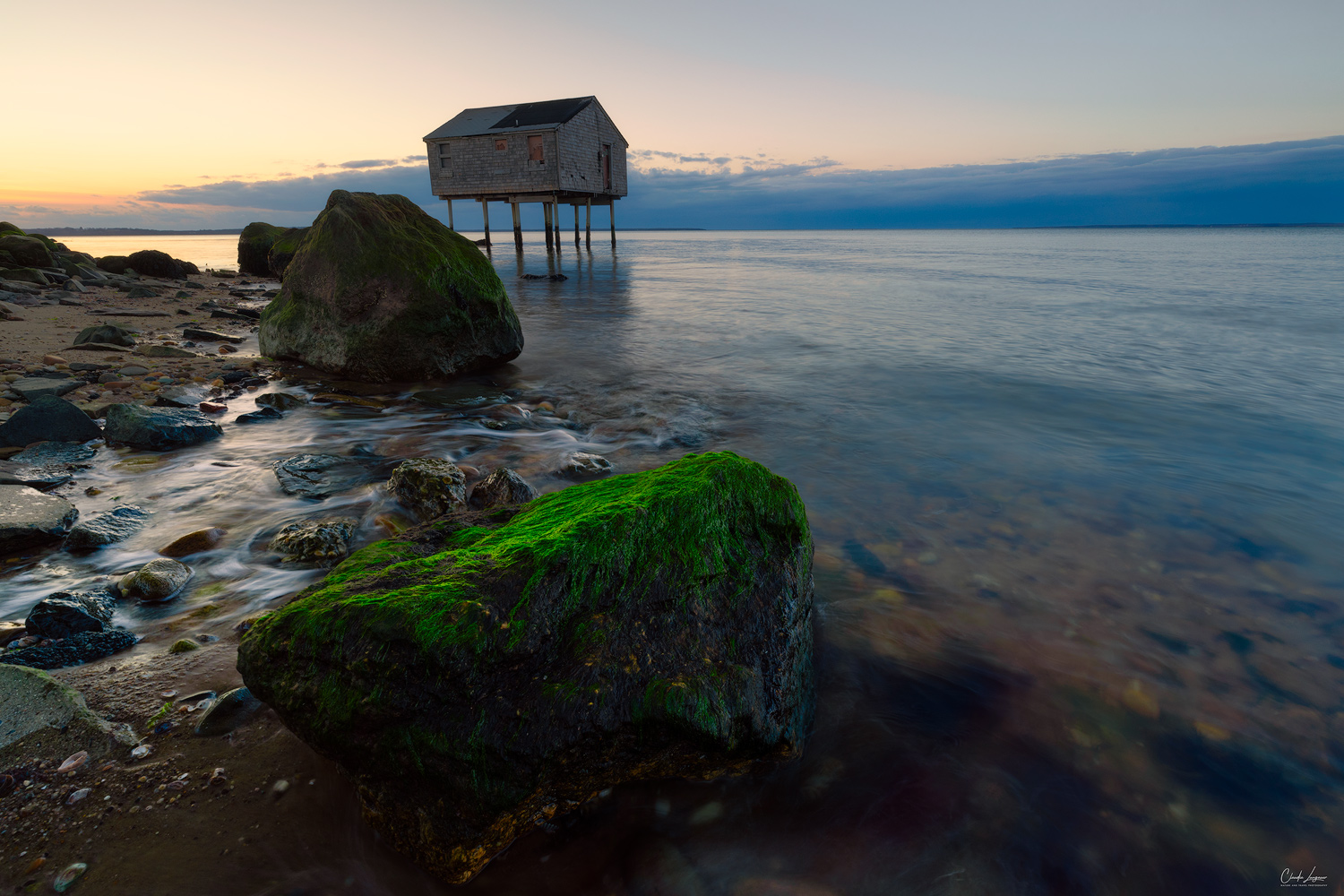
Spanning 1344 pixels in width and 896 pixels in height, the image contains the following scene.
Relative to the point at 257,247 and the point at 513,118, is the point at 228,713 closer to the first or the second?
the point at 257,247

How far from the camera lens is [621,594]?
7.95 feet

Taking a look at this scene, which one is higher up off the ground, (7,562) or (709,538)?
(709,538)

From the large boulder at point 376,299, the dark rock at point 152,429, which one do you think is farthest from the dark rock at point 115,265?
the dark rock at point 152,429

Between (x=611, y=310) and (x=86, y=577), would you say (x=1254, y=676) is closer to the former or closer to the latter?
(x=86, y=577)

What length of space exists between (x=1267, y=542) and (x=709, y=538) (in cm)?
457

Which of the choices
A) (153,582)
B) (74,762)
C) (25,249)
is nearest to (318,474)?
(153,582)

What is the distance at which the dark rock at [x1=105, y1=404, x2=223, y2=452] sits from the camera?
526 cm

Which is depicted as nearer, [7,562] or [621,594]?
[621,594]

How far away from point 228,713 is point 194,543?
1.81 metres

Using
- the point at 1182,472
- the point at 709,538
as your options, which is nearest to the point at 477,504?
the point at 709,538

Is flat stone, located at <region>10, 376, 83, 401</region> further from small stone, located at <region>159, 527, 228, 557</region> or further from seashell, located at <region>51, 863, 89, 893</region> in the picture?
seashell, located at <region>51, 863, 89, 893</region>

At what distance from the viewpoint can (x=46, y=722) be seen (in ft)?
7.32

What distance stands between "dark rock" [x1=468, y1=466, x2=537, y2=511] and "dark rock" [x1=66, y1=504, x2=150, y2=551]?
2.02m

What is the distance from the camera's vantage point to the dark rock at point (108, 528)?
3.64 meters
